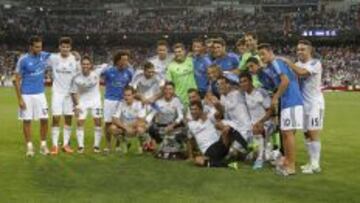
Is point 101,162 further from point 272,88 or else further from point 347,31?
point 347,31

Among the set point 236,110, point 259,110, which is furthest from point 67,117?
point 259,110

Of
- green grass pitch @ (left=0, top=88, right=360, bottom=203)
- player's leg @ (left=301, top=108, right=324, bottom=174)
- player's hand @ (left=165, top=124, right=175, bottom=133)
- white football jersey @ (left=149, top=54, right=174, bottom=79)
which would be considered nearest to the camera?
green grass pitch @ (left=0, top=88, right=360, bottom=203)

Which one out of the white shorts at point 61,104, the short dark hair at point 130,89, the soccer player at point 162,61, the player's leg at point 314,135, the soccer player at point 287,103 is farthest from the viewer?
the soccer player at point 162,61

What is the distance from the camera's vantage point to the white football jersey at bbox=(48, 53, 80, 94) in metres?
13.6

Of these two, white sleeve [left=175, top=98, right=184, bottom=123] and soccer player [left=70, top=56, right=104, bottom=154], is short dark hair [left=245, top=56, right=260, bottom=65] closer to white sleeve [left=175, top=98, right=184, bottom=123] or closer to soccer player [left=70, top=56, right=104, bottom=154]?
white sleeve [left=175, top=98, right=184, bottom=123]

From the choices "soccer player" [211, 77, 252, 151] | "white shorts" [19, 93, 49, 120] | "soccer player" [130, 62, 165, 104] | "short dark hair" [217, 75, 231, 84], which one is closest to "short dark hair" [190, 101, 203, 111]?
"soccer player" [211, 77, 252, 151]

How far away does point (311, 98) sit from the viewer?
11438mm

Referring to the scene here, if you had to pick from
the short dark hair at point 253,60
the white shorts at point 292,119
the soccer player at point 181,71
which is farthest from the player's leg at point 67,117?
the white shorts at point 292,119

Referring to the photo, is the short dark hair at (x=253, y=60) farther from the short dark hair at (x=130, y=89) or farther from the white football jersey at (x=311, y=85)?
the short dark hair at (x=130, y=89)

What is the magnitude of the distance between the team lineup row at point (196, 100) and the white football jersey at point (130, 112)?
2 centimetres

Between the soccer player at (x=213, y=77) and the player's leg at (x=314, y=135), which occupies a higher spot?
the soccer player at (x=213, y=77)

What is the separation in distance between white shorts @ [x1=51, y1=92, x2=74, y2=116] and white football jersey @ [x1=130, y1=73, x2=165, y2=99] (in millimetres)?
1427

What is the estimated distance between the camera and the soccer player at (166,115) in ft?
42.3

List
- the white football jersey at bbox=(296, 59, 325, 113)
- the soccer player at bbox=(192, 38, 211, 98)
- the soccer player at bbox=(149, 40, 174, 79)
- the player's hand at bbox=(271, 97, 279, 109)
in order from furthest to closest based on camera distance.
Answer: the soccer player at bbox=(149, 40, 174, 79) < the soccer player at bbox=(192, 38, 211, 98) < the white football jersey at bbox=(296, 59, 325, 113) < the player's hand at bbox=(271, 97, 279, 109)
